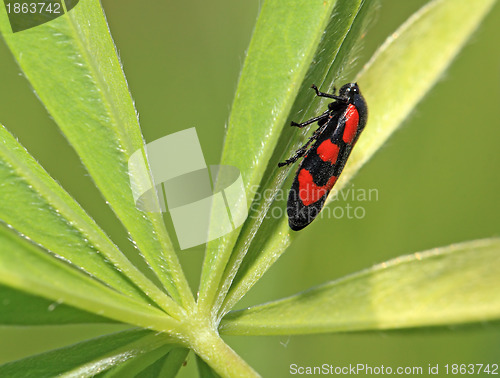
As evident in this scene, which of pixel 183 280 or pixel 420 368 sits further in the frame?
pixel 420 368

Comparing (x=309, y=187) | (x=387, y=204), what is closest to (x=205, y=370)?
(x=309, y=187)

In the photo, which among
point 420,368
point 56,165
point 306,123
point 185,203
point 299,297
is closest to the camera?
point 299,297

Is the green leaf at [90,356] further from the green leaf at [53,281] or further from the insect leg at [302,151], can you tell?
the insect leg at [302,151]

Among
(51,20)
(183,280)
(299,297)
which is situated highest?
(51,20)

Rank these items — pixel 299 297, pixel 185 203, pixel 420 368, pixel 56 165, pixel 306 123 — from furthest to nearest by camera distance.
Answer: pixel 56 165 → pixel 420 368 → pixel 185 203 → pixel 306 123 → pixel 299 297

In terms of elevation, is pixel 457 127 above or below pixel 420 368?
above

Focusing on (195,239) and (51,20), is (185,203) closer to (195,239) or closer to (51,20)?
(195,239)

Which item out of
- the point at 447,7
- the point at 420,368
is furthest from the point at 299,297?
the point at 420,368
